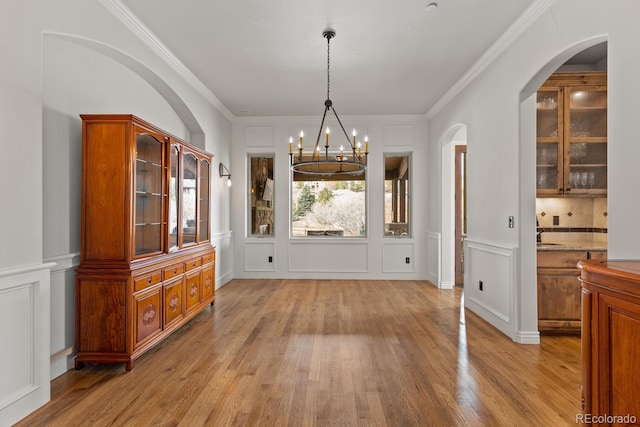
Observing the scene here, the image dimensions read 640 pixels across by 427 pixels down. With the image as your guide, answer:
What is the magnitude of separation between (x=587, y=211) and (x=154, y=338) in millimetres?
4786

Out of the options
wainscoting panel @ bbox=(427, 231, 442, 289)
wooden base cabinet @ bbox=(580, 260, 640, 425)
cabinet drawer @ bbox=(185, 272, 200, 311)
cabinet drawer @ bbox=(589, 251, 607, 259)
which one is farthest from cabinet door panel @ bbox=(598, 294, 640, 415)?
wainscoting panel @ bbox=(427, 231, 442, 289)

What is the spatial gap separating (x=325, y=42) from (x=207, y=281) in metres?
3.04

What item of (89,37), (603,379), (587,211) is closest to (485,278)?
(587,211)

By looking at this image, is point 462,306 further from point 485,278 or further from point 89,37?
point 89,37

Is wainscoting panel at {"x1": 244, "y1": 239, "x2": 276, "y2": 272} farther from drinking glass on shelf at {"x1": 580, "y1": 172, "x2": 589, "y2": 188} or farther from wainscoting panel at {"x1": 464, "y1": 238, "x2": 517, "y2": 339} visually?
drinking glass on shelf at {"x1": 580, "y1": 172, "x2": 589, "y2": 188}

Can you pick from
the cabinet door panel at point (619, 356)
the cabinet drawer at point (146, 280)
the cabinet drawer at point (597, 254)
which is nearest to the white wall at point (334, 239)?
the cabinet drawer at point (597, 254)

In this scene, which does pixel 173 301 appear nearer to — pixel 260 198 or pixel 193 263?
pixel 193 263

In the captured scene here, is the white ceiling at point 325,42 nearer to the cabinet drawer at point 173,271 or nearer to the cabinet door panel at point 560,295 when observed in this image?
the cabinet drawer at point 173,271

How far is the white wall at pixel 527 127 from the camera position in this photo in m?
2.03

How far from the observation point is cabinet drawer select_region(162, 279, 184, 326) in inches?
125

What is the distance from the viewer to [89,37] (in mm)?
2637

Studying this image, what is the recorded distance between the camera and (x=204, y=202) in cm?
433

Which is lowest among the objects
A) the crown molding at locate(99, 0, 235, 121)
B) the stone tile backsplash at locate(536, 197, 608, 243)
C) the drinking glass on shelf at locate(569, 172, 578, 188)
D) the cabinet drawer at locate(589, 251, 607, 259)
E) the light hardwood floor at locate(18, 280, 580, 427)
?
the light hardwood floor at locate(18, 280, 580, 427)

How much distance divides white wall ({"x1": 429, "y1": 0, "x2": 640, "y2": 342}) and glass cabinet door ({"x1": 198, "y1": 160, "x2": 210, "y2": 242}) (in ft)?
11.0
